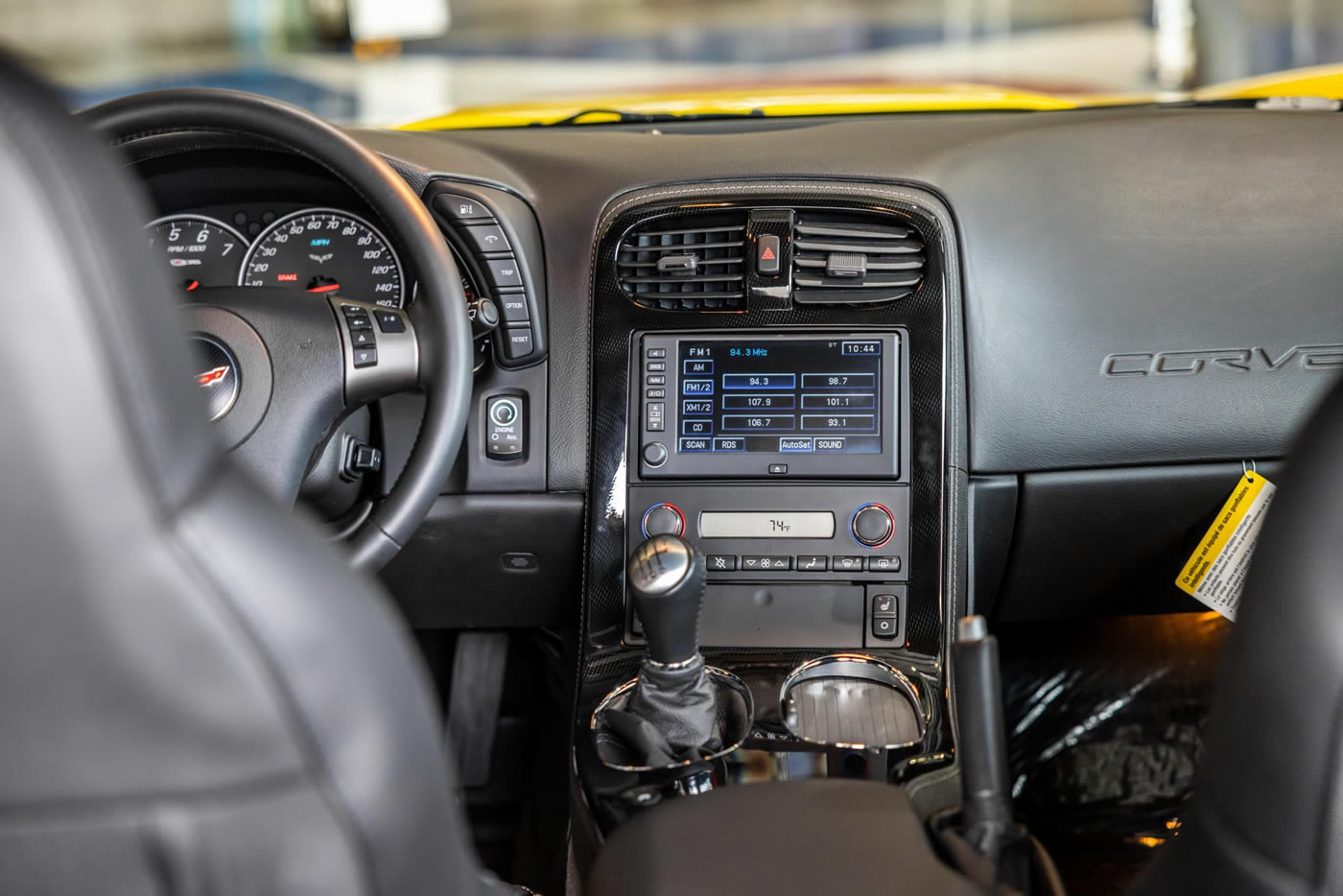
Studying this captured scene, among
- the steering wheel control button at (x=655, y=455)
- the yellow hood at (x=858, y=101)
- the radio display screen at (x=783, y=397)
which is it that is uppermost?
the yellow hood at (x=858, y=101)

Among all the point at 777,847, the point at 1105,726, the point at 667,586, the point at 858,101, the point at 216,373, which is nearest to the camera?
the point at 777,847

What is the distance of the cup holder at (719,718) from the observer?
3.74 feet

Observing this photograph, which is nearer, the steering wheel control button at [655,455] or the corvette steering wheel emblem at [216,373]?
the corvette steering wheel emblem at [216,373]

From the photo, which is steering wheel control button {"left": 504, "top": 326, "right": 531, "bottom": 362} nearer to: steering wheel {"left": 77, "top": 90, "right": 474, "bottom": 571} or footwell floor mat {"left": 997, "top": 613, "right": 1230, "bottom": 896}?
steering wheel {"left": 77, "top": 90, "right": 474, "bottom": 571}

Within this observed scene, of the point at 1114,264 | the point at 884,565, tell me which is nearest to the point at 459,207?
the point at 884,565

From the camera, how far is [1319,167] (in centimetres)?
138

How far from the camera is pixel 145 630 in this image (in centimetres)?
44

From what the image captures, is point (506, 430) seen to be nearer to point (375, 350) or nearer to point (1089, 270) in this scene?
point (375, 350)

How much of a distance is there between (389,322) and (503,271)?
200 millimetres

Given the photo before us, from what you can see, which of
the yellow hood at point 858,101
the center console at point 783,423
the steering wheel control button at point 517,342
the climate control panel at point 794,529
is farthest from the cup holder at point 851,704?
the yellow hood at point 858,101

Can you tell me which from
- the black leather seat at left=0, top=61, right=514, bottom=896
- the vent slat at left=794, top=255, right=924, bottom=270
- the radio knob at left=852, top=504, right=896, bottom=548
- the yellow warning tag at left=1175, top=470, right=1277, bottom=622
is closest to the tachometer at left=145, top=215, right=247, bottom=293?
the vent slat at left=794, top=255, right=924, bottom=270

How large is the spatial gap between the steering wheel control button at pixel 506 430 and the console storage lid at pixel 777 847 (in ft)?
1.91

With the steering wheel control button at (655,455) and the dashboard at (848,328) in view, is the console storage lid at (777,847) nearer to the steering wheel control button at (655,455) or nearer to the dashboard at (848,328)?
the dashboard at (848,328)

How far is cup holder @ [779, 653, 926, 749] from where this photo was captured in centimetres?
117
